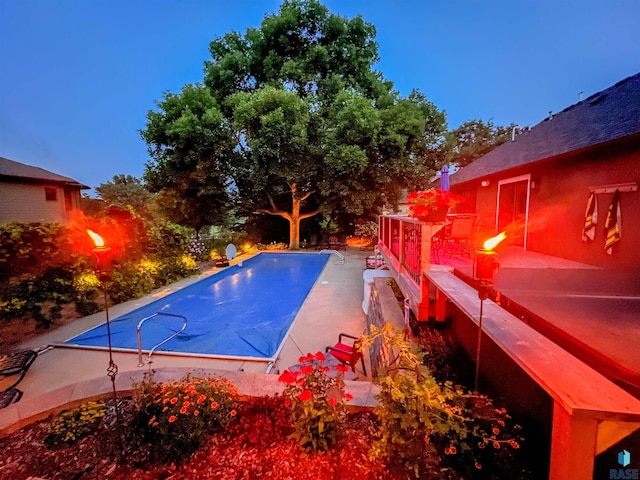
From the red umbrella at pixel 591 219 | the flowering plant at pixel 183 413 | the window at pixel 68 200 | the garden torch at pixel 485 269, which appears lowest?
the flowering plant at pixel 183 413

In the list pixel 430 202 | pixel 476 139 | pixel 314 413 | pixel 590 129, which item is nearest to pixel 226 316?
pixel 430 202

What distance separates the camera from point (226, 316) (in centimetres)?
840

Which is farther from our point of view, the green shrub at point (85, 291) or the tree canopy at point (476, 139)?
the tree canopy at point (476, 139)

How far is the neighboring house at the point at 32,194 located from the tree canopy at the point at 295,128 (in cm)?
516

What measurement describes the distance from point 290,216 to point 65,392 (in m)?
15.4

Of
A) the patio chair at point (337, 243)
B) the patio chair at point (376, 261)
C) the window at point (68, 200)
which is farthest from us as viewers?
the patio chair at point (337, 243)

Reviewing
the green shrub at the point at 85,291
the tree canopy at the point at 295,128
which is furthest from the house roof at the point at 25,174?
the green shrub at the point at 85,291

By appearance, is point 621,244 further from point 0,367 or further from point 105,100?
point 105,100

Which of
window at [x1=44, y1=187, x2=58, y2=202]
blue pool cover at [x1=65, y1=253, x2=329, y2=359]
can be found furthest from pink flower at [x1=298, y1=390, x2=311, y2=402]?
window at [x1=44, y1=187, x2=58, y2=202]

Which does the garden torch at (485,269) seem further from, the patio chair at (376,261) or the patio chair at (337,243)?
the patio chair at (337,243)

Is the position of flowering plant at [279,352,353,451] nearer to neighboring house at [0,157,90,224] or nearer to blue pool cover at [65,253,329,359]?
blue pool cover at [65,253,329,359]

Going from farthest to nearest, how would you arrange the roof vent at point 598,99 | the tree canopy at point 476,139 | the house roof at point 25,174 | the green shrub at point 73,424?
1. the tree canopy at point 476,139
2. the house roof at point 25,174
3. the roof vent at point 598,99
4. the green shrub at point 73,424

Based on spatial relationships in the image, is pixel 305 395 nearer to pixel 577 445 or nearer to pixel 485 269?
pixel 577 445

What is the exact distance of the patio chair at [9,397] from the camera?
3593 mm
